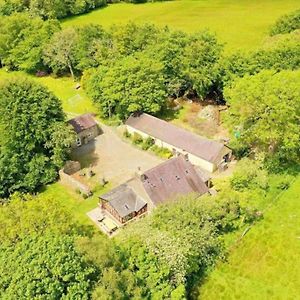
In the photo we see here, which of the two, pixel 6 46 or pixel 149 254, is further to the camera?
pixel 6 46

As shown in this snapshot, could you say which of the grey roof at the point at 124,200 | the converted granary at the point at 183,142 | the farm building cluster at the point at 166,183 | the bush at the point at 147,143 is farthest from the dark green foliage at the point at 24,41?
the grey roof at the point at 124,200

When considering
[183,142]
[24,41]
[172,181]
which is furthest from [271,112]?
[24,41]

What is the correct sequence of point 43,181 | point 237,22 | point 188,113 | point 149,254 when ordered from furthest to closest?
point 237,22 → point 188,113 → point 43,181 → point 149,254

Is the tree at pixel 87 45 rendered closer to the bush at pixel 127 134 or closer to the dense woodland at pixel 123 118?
the dense woodland at pixel 123 118

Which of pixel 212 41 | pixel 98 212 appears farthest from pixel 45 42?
pixel 98 212

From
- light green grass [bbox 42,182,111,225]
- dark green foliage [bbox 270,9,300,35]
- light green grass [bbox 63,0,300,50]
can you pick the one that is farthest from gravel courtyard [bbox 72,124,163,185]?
light green grass [bbox 63,0,300,50]

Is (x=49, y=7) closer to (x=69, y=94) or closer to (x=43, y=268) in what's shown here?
(x=69, y=94)

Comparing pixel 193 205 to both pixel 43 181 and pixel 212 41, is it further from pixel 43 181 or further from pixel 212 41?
pixel 212 41
